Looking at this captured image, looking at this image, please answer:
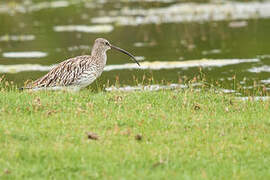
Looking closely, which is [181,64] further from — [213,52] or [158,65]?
[213,52]

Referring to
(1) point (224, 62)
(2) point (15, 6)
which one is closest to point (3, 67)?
(1) point (224, 62)

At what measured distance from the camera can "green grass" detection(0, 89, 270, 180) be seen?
805 centimetres

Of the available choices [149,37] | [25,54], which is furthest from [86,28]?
[25,54]

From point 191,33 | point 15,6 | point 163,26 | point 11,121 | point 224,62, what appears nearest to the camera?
point 11,121

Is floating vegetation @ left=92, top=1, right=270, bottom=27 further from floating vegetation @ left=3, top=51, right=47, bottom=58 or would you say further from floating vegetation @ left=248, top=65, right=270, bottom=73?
floating vegetation @ left=248, top=65, right=270, bottom=73

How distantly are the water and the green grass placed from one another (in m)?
3.29

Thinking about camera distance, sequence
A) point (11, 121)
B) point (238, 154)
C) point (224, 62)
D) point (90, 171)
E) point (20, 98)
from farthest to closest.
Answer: point (224, 62) < point (20, 98) < point (11, 121) < point (238, 154) < point (90, 171)

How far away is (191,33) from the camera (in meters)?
25.4

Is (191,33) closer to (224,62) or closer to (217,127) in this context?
(224,62)

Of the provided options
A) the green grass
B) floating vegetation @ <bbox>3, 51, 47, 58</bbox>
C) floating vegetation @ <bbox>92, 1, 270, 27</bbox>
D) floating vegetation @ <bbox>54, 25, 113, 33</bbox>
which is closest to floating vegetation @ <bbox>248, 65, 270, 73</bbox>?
the green grass

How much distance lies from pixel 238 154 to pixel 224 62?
1134 centimetres

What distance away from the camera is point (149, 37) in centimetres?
2519

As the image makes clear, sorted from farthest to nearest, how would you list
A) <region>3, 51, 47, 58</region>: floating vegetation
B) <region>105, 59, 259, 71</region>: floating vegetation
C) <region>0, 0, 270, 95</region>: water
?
1. <region>3, 51, 47, 58</region>: floating vegetation
2. <region>105, 59, 259, 71</region>: floating vegetation
3. <region>0, 0, 270, 95</region>: water

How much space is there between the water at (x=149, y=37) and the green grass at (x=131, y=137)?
3.29 metres
